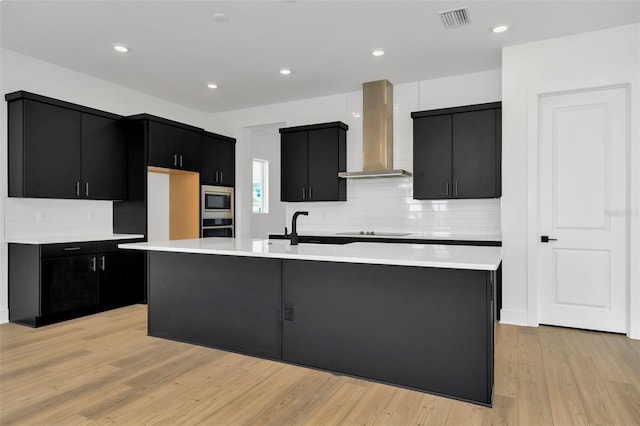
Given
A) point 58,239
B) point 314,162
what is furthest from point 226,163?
point 58,239

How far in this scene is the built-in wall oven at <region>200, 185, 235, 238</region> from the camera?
5.89 m

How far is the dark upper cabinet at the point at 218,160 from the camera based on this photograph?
19.7 feet

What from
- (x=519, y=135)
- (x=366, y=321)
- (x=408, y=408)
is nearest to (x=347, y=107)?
(x=519, y=135)

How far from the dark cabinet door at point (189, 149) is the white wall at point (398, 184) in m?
1.15

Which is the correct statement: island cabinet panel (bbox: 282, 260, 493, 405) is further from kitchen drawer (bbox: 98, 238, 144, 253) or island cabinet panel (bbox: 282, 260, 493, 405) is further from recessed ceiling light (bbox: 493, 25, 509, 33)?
kitchen drawer (bbox: 98, 238, 144, 253)

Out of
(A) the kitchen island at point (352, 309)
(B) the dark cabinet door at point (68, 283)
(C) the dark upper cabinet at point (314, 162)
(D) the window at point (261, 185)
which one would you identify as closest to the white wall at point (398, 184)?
(C) the dark upper cabinet at point (314, 162)

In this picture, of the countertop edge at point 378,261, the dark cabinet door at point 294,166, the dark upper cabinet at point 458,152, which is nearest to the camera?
the countertop edge at point 378,261

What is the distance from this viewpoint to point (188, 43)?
4012 millimetres

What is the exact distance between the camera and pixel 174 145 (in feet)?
17.6

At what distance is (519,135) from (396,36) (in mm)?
1616

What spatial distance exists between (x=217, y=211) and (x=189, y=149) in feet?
3.44

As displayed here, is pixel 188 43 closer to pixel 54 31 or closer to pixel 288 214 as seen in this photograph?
pixel 54 31

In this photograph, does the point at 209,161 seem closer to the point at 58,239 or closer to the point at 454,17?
the point at 58,239

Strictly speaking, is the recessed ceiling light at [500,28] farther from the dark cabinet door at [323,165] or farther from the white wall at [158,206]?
the white wall at [158,206]
